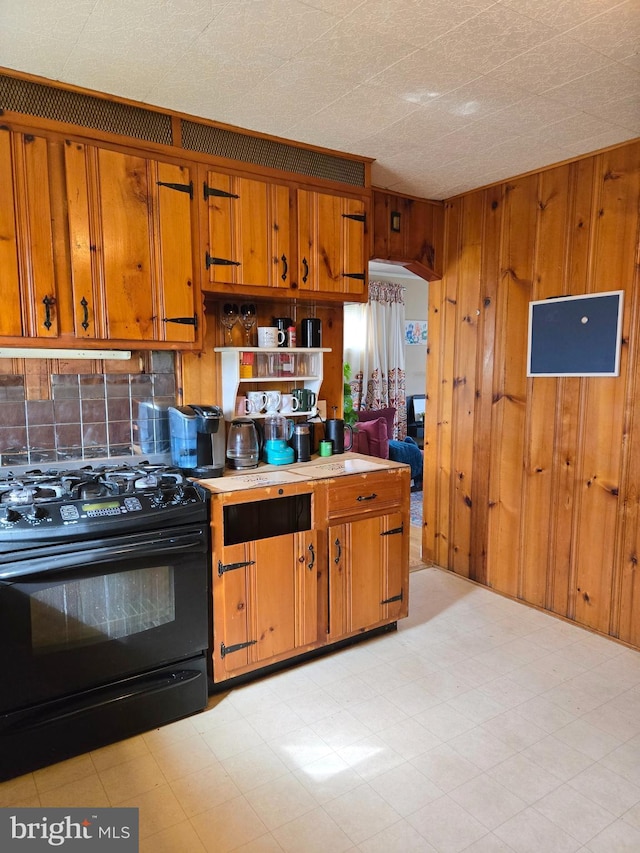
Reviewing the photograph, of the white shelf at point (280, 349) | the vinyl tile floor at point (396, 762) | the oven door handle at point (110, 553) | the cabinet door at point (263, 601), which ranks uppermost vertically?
the white shelf at point (280, 349)

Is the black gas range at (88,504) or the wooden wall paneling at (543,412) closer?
the black gas range at (88,504)

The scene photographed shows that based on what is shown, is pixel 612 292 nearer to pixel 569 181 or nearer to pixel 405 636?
pixel 569 181

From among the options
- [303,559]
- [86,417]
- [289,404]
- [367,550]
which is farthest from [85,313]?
[367,550]

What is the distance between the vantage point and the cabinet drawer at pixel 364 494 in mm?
2666

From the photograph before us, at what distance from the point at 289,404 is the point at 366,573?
3.17 ft

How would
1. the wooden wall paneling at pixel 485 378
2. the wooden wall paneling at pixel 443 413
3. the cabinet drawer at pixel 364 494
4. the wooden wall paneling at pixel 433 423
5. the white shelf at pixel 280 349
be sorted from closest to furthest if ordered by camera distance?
the cabinet drawer at pixel 364 494 < the white shelf at pixel 280 349 < the wooden wall paneling at pixel 485 378 < the wooden wall paneling at pixel 443 413 < the wooden wall paneling at pixel 433 423

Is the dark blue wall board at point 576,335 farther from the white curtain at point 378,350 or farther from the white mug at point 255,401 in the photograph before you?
the white curtain at point 378,350

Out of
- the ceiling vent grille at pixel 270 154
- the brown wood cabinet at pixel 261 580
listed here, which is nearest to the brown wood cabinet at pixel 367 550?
the brown wood cabinet at pixel 261 580

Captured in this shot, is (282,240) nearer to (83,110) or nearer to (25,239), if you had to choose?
(83,110)

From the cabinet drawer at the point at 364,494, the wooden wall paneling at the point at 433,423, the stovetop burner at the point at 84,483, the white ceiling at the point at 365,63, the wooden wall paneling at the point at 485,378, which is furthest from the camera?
the wooden wall paneling at the point at 433,423

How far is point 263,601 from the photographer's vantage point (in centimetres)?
249

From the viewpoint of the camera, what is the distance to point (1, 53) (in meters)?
1.94

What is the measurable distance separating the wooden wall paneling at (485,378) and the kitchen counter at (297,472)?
0.87 m

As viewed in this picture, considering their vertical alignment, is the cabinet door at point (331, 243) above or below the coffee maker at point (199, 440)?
above
